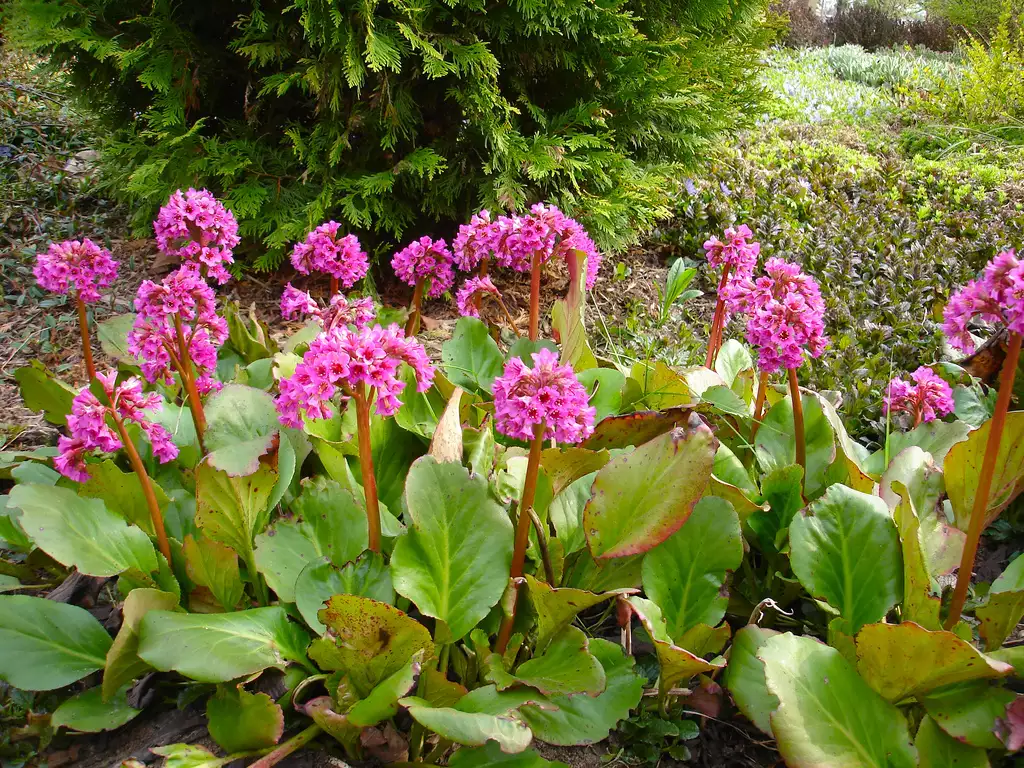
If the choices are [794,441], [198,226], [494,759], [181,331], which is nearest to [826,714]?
[494,759]

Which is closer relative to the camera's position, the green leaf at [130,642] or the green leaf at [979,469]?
the green leaf at [130,642]

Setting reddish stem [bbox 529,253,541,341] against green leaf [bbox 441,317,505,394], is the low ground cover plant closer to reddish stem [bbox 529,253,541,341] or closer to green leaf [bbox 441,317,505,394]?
reddish stem [bbox 529,253,541,341]

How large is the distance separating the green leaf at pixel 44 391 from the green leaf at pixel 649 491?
1.69 meters

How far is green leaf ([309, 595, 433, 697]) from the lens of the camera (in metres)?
1.44

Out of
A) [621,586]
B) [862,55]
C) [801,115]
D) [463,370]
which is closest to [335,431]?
[463,370]

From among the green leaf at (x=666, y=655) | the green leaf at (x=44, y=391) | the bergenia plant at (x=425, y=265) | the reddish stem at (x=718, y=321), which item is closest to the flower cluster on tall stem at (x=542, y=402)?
the green leaf at (x=666, y=655)

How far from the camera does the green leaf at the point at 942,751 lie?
148 cm

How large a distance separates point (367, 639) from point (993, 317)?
4.30 ft

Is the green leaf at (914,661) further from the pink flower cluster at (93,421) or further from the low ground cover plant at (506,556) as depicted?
the pink flower cluster at (93,421)

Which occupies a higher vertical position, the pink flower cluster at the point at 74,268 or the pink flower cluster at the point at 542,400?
the pink flower cluster at the point at 74,268

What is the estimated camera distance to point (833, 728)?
145 centimetres

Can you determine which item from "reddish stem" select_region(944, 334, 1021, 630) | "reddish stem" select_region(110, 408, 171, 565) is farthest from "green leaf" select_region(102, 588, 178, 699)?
"reddish stem" select_region(944, 334, 1021, 630)

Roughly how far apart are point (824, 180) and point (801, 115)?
2879 millimetres

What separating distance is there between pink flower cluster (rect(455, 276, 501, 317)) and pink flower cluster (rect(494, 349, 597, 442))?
0.97 metres
